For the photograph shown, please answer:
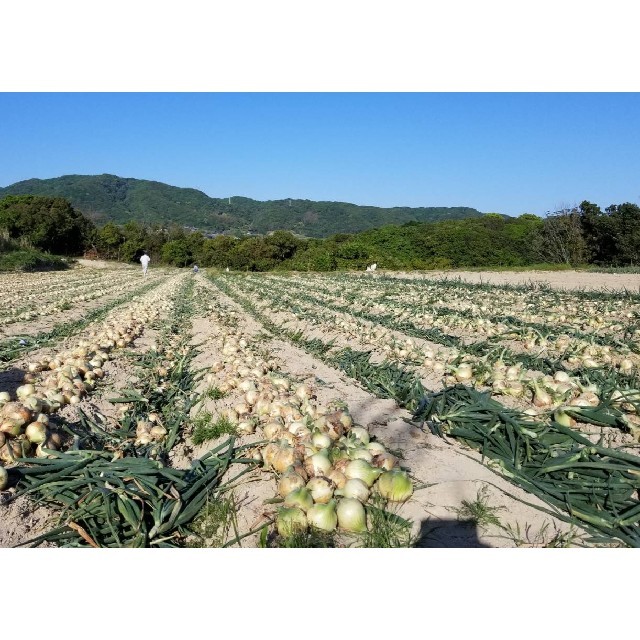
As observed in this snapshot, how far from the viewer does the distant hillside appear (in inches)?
4451

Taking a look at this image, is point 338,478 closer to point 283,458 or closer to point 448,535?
point 283,458

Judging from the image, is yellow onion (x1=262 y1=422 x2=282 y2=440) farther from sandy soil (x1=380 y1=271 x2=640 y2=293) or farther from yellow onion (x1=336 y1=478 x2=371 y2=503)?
sandy soil (x1=380 y1=271 x2=640 y2=293)

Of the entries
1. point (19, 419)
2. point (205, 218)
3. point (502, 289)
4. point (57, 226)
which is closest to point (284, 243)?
point (57, 226)

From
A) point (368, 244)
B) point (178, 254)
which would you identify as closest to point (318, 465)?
point (368, 244)

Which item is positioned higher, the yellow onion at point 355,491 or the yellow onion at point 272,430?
the yellow onion at point 272,430

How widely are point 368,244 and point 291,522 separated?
43625mm

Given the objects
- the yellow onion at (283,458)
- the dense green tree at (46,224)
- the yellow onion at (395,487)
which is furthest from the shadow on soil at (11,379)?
the dense green tree at (46,224)

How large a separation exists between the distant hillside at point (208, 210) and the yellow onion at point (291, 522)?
9904cm

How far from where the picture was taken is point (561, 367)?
4117 millimetres

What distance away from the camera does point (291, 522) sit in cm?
185

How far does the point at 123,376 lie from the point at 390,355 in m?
2.65

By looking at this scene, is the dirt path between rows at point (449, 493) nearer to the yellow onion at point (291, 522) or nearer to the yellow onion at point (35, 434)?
the yellow onion at point (291, 522)

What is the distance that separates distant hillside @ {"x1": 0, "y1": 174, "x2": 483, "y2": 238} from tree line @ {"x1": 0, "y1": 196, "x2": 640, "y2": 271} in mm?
52161

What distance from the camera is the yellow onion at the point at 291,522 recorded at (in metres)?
1.84
